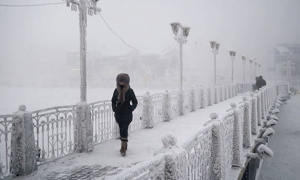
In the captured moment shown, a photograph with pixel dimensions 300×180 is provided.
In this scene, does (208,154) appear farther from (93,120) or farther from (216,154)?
(93,120)

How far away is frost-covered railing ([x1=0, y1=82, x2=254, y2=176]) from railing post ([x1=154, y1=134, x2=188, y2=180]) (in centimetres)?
386

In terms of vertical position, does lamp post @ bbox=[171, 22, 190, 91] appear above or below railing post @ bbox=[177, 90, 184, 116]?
above

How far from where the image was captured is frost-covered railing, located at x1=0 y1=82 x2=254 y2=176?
580cm

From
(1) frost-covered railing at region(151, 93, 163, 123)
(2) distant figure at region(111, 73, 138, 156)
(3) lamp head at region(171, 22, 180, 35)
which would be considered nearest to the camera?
(2) distant figure at region(111, 73, 138, 156)

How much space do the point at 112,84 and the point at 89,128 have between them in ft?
176

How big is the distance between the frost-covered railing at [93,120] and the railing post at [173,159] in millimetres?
3864

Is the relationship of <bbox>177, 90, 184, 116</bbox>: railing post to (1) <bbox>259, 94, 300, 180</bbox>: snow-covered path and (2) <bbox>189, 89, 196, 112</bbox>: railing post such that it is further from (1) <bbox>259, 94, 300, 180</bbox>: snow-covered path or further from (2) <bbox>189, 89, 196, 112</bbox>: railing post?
(1) <bbox>259, 94, 300, 180</bbox>: snow-covered path

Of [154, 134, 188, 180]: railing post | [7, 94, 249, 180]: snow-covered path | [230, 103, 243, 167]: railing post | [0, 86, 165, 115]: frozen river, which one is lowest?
[0, 86, 165, 115]: frozen river

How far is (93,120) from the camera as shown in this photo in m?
7.43

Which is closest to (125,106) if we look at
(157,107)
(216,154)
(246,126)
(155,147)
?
(155,147)

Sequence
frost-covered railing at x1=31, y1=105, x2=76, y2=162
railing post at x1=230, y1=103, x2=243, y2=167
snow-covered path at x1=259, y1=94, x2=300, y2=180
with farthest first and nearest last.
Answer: snow-covered path at x1=259, y1=94, x2=300, y2=180
railing post at x1=230, y1=103, x2=243, y2=167
frost-covered railing at x1=31, y1=105, x2=76, y2=162

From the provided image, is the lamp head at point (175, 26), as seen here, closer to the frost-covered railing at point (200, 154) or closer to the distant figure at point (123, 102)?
the distant figure at point (123, 102)

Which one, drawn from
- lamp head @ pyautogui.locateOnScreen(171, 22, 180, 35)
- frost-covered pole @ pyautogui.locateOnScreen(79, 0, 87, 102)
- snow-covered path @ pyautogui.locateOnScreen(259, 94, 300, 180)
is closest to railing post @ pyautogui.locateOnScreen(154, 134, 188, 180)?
frost-covered pole @ pyautogui.locateOnScreen(79, 0, 87, 102)

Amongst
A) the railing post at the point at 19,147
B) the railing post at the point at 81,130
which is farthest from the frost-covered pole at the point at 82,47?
the railing post at the point at 19,147
